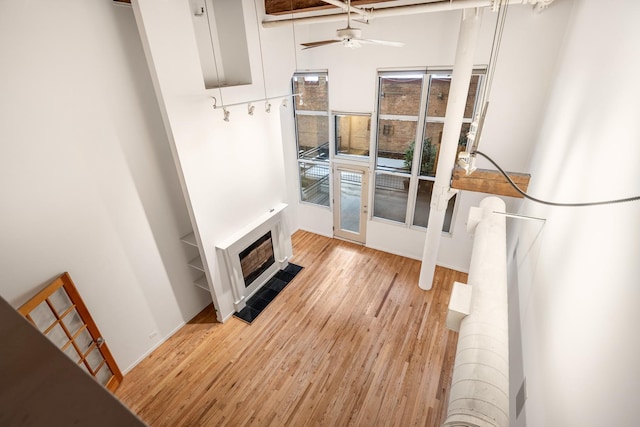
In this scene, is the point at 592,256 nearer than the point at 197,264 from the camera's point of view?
Yes

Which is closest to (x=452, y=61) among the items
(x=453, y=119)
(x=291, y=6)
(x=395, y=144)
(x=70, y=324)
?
(x=453, y=119)

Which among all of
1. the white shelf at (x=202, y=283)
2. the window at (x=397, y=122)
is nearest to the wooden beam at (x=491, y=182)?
the window at (x=397, y=122)

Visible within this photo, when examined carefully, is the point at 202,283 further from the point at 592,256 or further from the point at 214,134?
the point at 592,256

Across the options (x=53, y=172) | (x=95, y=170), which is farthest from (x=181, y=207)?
(x=53, y=172)

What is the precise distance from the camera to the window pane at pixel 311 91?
18.8ft

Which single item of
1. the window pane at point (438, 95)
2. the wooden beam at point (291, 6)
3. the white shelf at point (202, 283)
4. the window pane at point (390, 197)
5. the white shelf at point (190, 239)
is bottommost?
the white shelf at point (202, 283)

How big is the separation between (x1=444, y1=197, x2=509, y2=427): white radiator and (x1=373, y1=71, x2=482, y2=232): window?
104 inches

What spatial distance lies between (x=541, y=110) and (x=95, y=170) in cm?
562

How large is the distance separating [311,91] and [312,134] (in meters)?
0.86

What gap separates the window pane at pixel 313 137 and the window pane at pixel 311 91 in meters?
0.22

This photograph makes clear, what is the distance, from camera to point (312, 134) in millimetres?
6355

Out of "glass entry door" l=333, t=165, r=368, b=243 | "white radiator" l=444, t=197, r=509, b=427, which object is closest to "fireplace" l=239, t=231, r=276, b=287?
"glass entry door" l=333, t=165, r=368, b=243

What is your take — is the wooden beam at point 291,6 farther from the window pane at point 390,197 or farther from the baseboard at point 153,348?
the baseboard at point 153,348

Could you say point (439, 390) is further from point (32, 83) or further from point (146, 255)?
point (32, 83)
